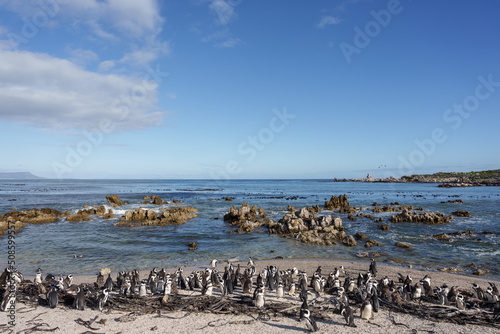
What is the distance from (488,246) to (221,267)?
19687 millimetres

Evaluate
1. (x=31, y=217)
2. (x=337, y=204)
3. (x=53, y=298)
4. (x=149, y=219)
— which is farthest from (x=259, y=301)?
(x=337, y=204)

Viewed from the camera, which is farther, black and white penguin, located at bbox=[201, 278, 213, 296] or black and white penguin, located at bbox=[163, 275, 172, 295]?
black and white penguin, located at bbox=[201, 278, 213, 296]

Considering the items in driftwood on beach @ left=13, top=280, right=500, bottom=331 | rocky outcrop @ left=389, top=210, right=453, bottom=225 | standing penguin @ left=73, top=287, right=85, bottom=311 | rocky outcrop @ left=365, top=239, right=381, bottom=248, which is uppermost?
standing penguin @ left=73, top=287, right=85, bottom=311

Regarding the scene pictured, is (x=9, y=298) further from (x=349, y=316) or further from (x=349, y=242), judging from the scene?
(x=349, y=242)

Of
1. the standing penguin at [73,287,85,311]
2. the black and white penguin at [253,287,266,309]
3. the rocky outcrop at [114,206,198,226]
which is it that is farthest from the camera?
the rocky outcrop at [114,206,198,226]

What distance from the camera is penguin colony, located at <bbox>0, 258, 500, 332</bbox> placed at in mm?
10219

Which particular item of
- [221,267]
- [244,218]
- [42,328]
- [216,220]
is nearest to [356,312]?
[221,267]

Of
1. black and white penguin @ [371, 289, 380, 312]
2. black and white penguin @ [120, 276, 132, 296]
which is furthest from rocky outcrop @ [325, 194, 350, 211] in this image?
black and white penguin @ [120, 276, 132, 296]

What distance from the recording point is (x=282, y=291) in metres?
11.6

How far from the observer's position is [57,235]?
26141mm

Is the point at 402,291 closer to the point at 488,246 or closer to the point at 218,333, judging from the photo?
the point at 218,333

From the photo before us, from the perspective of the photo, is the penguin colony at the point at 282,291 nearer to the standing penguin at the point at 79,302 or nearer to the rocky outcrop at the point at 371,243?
the standing penguin at the point at 79,302

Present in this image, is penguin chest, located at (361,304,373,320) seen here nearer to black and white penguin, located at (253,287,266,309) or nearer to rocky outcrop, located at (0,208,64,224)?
black and white penguin, located at (253,287,266,309)

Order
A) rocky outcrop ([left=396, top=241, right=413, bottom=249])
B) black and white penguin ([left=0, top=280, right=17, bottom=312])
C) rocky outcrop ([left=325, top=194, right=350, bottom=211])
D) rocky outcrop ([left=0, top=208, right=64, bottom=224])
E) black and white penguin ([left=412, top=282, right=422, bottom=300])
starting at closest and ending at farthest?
black and white penguin ([left=0, top=280, right=17, bottom=312]) < black and white penguin ([left=412, top=282, right=422, bottom=300]) < rocky outcrop ([left=396, top=241, right=413, bottom=249]) < rocky outcrop ([left=0, top=208, right=64, bottom=224]) < rocky outcrop ([left=325, top=194, right=350, bottom=211])
